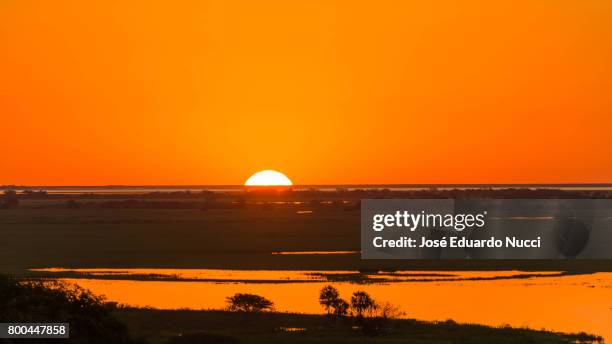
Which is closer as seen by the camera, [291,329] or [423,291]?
[291,329]

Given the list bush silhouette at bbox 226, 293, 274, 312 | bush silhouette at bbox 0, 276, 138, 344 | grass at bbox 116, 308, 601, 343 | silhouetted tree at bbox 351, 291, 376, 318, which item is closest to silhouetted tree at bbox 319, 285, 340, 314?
grass at bbox 116, 308, 601, 343

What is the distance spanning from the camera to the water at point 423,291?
46.3 meters

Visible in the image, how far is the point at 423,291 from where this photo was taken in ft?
181

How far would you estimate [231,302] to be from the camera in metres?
48.4

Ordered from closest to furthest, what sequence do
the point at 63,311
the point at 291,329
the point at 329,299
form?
the point at 63,311 < the point at 291,329 < the point at 329,299

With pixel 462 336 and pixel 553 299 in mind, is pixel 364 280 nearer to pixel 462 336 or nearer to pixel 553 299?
pixel 553 299

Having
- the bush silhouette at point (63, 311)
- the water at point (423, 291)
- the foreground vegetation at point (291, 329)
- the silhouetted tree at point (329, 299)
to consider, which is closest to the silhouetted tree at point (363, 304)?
the foreground vegetation at point (291, 329)

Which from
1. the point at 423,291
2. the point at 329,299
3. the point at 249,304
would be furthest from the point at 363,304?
the point at 423,291

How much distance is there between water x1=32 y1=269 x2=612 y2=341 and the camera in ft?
152

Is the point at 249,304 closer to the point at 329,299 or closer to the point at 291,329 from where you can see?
the point at 329,299

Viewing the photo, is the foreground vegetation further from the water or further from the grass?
the water

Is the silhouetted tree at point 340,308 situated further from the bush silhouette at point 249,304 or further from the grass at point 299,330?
the bush silhouette at point 249,304

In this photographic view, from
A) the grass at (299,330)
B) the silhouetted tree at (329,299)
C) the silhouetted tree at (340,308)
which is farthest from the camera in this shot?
the silhouetted tree at (329,299)

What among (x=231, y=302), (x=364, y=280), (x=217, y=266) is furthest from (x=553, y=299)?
(x=217, y=266)
